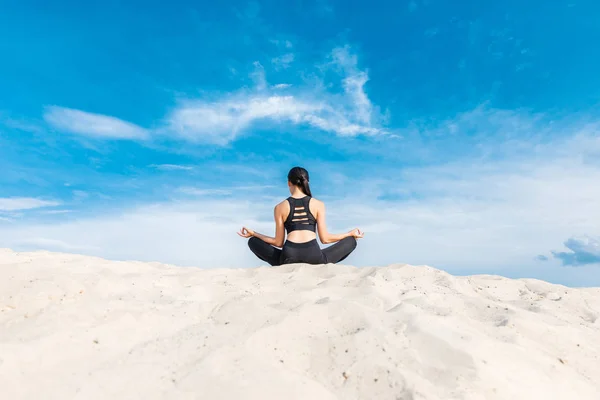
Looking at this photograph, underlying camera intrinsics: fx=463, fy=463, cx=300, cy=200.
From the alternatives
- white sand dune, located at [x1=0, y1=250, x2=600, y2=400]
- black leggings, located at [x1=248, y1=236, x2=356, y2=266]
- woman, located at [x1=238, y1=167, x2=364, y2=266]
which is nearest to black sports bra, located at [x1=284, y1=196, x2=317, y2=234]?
woman, located at [x1=238, y1=167, x2=364, y2=266]

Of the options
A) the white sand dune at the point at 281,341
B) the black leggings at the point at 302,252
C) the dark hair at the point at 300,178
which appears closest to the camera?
the white sand dune at the point at 281,341

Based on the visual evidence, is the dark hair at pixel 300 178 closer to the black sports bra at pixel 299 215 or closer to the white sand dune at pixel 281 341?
the black sports bra at pixel 299 215

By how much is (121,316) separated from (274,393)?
62.7 inches

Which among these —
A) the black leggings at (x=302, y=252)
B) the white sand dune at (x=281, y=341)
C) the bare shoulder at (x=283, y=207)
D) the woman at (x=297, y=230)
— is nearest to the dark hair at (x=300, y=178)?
the woman at (x=297, y=230)

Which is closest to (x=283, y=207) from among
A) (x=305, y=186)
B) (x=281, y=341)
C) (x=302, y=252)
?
(x=305, y=186)

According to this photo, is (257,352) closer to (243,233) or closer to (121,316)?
(121,316)

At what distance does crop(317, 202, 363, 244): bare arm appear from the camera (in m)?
6.68

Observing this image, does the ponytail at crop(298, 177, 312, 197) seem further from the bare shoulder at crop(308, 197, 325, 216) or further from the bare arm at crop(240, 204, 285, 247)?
the bare arm at crop(240, 204, 285, 247)

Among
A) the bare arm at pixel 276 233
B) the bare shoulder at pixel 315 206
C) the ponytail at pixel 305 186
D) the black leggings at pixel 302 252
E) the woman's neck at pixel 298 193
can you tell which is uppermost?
the ponytail at pixel 305 186

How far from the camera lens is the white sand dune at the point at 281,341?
2.84 meters

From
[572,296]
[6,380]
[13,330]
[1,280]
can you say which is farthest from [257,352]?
[572,296]

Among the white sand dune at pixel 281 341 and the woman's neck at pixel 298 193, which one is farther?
the woman's neck at pixel 298 193

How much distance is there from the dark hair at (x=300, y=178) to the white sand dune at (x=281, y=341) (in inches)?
79.2

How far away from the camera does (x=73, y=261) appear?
5.74 m
